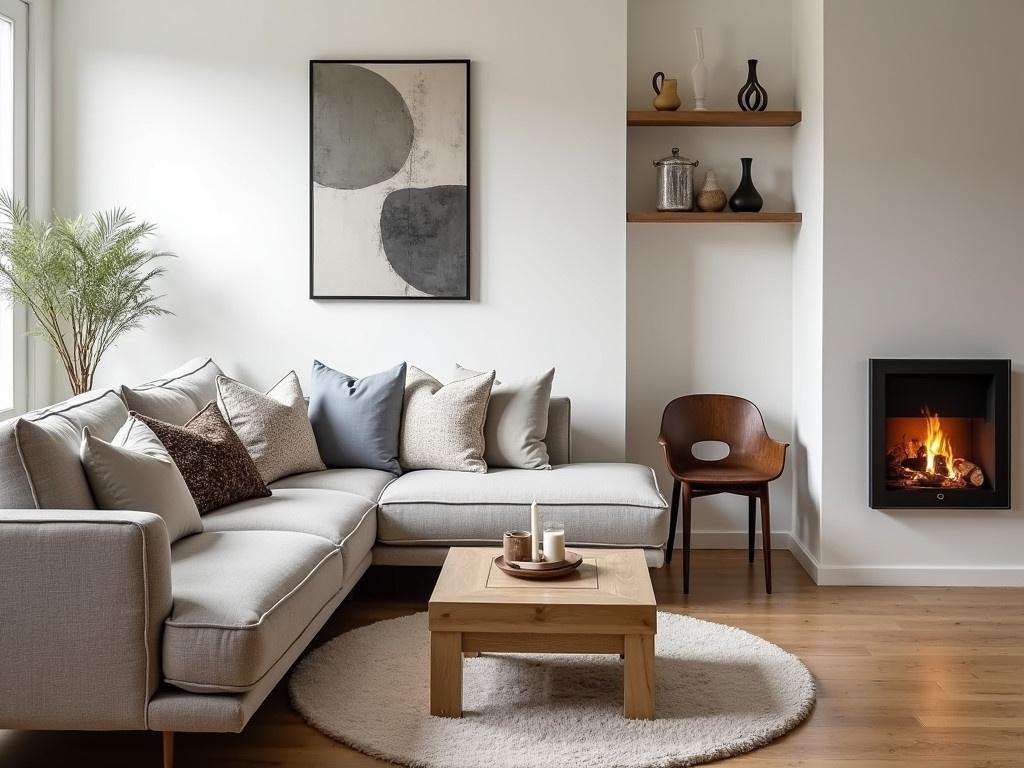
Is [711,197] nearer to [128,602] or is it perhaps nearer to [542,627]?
[542,627]

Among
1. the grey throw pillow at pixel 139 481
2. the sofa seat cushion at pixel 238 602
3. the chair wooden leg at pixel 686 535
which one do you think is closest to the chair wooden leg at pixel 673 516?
the chair wooden leg at pixel 686 535

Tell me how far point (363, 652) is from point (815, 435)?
7.10 feet

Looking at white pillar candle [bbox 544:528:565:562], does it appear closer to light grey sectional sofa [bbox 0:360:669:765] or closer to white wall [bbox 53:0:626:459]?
light grey sectional sofa [bbox 0:360:669:765]

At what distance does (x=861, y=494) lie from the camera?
13.9ft

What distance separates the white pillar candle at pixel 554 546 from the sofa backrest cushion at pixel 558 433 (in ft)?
4.84

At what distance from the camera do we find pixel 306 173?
464 cm

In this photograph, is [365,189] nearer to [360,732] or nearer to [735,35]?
[735,35]

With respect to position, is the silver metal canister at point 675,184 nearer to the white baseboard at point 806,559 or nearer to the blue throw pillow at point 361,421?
the blue throw pillow at point 361,421

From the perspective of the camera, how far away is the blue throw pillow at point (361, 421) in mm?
4223

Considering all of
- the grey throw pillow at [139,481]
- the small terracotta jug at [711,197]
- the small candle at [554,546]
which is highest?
the small terracotta jug at [711,197]

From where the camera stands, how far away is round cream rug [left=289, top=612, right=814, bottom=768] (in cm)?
256

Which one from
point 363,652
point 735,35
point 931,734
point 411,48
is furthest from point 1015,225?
point 363,652

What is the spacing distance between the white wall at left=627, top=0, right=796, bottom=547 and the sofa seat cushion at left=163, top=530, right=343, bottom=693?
Result: 231 centimetres

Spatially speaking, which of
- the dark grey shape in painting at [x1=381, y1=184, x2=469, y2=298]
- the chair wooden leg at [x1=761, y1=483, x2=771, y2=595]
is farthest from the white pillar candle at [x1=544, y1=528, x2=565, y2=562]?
the dark grey shape in painting at [x1=381, y1=184, x2=469, y2=298]
